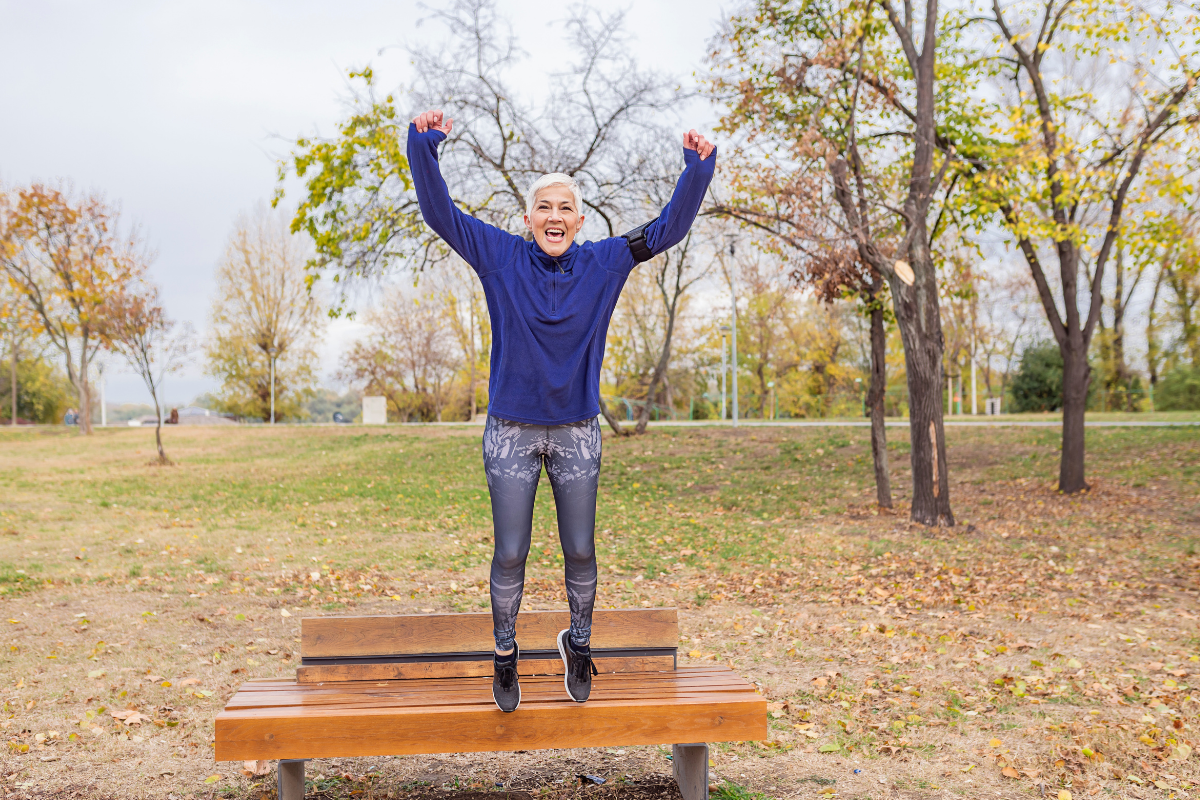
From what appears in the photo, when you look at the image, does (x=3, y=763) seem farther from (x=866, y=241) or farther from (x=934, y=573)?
(x=866, y=241)

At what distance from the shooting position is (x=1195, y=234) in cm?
1205

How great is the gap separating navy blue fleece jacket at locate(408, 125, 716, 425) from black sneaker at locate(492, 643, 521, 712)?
87 centimetres

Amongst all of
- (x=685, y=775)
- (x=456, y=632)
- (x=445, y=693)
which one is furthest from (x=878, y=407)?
(x=445, y=693)

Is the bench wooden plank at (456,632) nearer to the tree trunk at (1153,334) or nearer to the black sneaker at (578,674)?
the black sneaker at (578,674)

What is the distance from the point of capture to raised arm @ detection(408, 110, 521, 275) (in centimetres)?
283

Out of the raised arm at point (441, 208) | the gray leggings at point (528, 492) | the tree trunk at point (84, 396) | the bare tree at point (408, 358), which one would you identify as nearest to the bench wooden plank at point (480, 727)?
the gray leggings at point (528, 492)

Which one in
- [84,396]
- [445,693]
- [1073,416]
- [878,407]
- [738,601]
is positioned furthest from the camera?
[84,396]

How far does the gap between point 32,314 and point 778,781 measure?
107 ft

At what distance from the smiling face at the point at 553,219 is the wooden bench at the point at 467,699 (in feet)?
4.97

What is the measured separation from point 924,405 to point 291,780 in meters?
9.76

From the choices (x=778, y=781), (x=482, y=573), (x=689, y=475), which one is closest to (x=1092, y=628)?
(x=778, y=781)

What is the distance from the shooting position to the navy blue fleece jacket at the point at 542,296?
2924 millimetres

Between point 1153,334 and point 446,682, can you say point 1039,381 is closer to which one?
point 1153,334

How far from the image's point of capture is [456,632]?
138 inches
